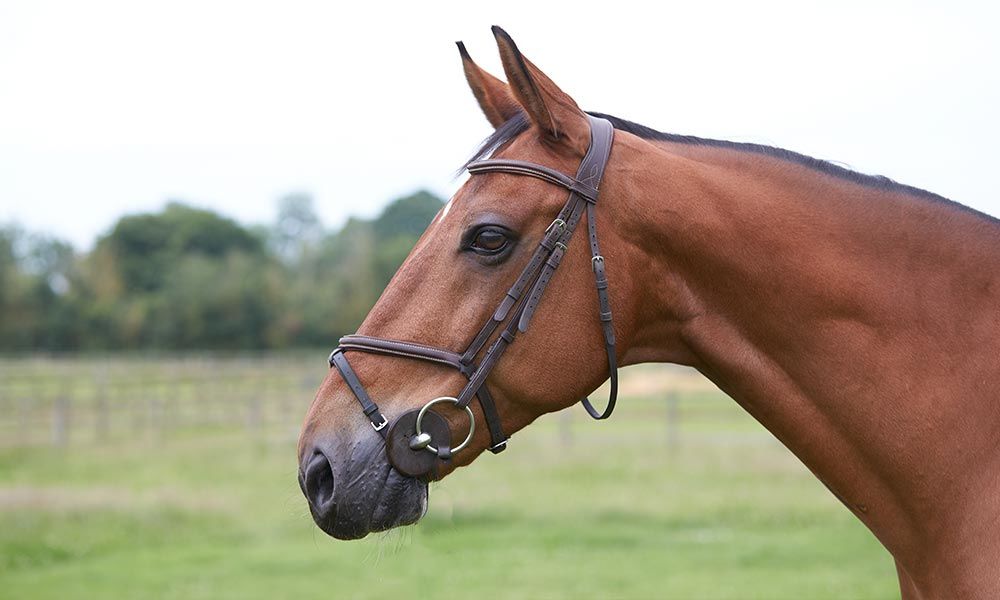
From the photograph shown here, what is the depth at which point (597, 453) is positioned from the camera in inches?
770

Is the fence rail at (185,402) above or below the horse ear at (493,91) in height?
below

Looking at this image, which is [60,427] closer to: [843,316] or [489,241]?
[489,241]

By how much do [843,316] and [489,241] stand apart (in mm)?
1142

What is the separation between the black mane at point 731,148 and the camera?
9.67 ft

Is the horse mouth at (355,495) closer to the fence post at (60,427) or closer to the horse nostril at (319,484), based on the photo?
the horse nostril at (319,484)

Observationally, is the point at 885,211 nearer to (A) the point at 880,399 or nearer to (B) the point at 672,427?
(A) the point at 880,399

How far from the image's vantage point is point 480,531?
1293 centimetres

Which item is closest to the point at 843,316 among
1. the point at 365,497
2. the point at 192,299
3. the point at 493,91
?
the point at 493,91

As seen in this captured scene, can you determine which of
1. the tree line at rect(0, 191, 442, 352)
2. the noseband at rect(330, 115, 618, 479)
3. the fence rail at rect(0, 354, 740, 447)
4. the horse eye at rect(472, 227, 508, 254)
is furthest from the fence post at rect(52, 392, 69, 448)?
the tree line at rect(0, 191, 442, 352)

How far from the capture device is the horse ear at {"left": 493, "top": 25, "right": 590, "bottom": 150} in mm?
2713

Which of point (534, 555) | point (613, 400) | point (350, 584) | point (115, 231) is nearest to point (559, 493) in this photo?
point (534, 555)

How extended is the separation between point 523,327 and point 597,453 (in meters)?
17.3

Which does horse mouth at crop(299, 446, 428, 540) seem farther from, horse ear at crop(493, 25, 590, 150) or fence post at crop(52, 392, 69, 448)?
fence post at crop(52, 392, 69, 448)

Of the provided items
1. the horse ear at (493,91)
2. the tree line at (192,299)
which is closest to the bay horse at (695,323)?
the horse ear at (493,91)
